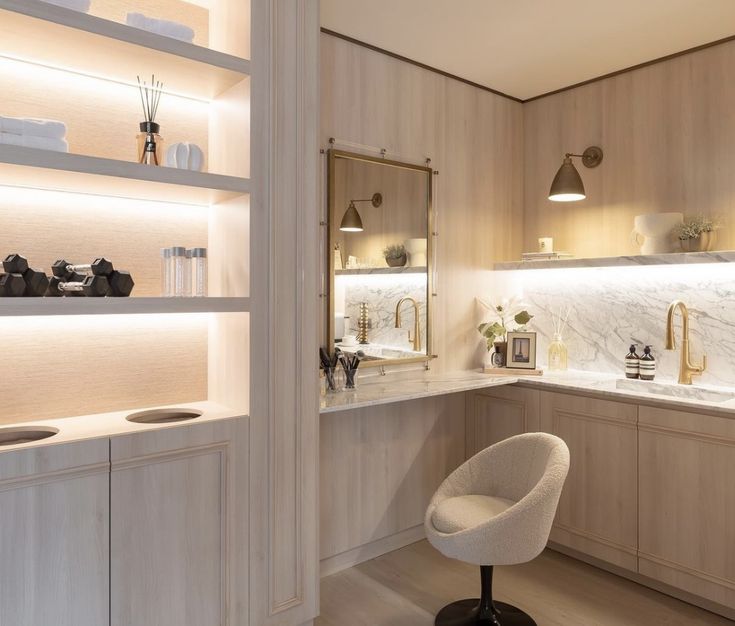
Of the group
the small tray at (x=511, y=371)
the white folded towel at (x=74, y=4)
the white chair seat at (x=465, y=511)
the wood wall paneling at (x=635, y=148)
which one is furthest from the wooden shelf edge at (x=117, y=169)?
the wood wall paneling at (x=635, y=148)

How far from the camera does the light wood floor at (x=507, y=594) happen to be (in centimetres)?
245

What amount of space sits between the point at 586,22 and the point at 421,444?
2.38 metres

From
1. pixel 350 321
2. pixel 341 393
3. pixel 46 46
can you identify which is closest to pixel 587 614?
pixel 341 393

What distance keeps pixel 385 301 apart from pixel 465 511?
1202 millimetres

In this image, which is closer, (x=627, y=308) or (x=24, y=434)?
(x=24, y=434)

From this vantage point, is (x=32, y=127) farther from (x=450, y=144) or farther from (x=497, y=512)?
(x=450, y=144)

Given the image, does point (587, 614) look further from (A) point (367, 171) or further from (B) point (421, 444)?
(A) point (367, 171)

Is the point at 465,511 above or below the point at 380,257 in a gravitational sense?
below

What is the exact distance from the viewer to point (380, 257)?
3039 mm

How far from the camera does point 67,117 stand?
2008 millimetres

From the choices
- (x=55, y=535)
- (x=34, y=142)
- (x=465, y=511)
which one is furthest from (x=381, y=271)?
(x=55, y=535)

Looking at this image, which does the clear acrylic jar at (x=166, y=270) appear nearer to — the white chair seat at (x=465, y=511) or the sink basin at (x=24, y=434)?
the sink basin at (x=24, y=434)

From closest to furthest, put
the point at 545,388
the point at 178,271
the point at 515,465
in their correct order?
the point at 178,271 → the point at 515,465 → the point at 545,388

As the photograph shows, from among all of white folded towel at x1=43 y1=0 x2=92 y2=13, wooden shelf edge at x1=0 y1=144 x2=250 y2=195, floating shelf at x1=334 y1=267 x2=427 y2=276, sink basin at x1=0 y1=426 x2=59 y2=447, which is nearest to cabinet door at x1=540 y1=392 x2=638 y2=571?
floating shelf at x1=334 y1=267 x2=427 y2=276
